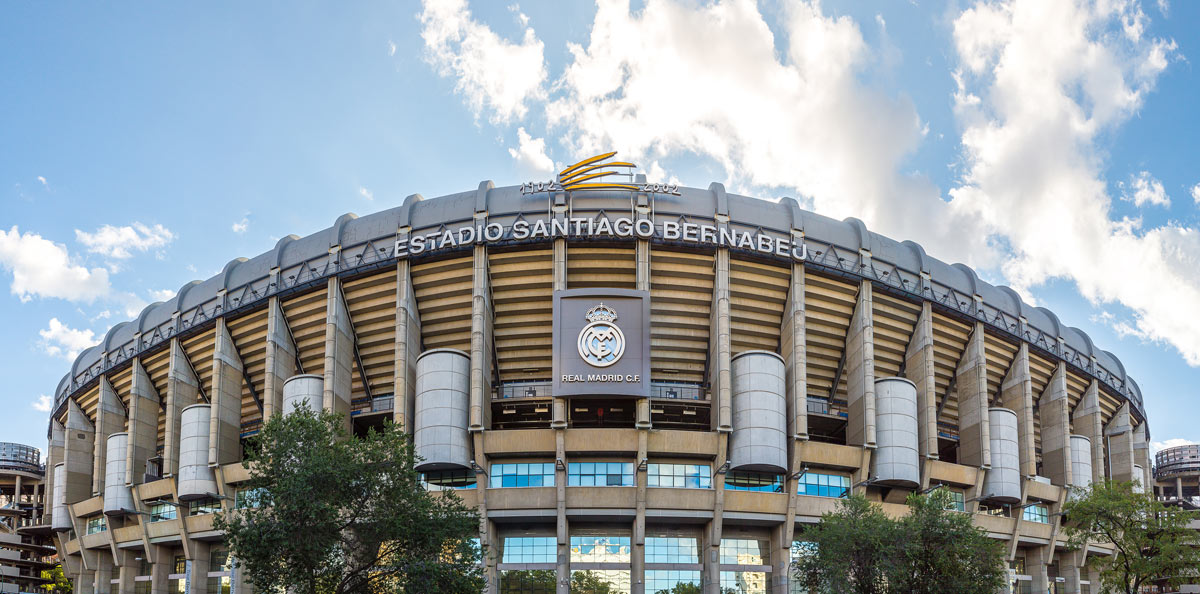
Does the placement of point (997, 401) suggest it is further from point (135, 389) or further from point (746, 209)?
point (135, 389)

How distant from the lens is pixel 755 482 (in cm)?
6259

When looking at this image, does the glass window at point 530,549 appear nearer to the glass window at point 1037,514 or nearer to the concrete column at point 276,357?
the concrete column at point 276,357

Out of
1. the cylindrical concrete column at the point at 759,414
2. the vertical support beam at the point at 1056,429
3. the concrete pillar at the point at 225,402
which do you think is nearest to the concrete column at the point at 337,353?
the concrete pillar at the point at 225,402

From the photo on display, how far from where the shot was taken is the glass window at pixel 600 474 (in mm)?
60625

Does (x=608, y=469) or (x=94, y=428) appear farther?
(x=94, y=428)

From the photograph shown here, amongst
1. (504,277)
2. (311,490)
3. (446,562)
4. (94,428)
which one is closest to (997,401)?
(504,277)

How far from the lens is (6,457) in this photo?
456 feet

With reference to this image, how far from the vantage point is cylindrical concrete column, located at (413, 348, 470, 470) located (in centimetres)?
5975

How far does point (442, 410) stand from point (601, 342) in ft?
33.4

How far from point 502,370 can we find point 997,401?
3800 cm

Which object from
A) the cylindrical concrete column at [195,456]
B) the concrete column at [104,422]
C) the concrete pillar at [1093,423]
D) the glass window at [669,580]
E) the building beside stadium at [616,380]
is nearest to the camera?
the building beside stadium at [616,380]

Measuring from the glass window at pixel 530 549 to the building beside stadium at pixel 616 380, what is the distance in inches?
6.0

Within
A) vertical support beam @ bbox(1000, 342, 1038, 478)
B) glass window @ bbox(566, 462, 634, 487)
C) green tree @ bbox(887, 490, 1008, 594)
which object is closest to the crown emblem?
glass window @ bbox(566, 462, 634, 487)

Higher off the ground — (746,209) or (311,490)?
(746,209)
